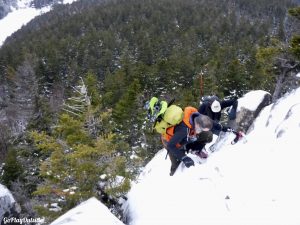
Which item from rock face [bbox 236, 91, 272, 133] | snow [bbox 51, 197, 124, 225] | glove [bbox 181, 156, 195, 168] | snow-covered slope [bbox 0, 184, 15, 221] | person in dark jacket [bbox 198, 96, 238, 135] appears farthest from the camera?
snow-covered slope [bbox 0, 184, 15, 221]

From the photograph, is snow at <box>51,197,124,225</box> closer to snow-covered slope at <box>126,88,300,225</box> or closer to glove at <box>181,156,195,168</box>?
snow-covered slope at <box>126,88,300,225</box>

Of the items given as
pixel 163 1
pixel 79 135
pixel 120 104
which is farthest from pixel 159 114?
pixel 163 1

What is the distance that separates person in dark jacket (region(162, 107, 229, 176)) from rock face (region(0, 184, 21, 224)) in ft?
32.5

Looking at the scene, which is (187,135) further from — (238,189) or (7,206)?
(7,206)

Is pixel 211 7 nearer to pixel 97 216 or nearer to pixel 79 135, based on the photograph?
pixel 79 135

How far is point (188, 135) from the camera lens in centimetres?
835

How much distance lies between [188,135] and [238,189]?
2.31 metres

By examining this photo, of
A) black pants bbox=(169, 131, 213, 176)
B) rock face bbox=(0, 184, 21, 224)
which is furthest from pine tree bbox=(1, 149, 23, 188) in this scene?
black pants bbox=(169, 131, 213, 176)

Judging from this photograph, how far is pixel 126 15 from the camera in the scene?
115500 mm

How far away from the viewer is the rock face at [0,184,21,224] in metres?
15.4

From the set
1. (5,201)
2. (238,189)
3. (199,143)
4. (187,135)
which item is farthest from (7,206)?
(238,189)

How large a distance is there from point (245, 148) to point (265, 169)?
151 centimetres

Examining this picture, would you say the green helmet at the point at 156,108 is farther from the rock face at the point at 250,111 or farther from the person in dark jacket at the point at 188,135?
the rock face at the point at 250,111

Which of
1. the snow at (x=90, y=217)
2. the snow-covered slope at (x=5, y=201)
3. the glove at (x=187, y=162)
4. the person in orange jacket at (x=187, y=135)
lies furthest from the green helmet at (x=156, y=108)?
the snow-covered slope at (x=5, y=201)
